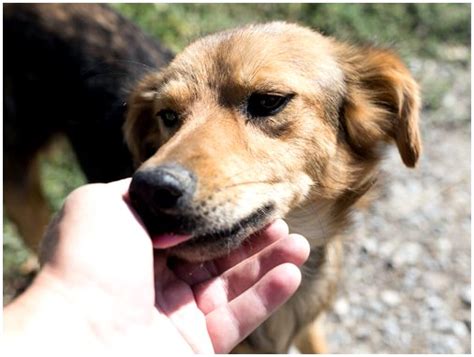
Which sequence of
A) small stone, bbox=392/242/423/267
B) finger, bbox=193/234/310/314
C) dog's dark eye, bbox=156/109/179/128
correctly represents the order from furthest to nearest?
small stone, bbox=392/242/423/267 < dog's dark eye, bbox=156/109/179/128 < finger, bbox=193/234/310/314

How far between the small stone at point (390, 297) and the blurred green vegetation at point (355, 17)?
288 centimetres

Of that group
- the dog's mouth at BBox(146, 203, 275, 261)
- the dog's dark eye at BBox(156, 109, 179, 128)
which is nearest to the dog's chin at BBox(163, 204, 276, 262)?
the dog's mouth at BBox(146, 203, 275, 261)

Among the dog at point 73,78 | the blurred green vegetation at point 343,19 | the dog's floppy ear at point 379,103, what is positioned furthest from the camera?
the blurred green vegetation at point 343,19

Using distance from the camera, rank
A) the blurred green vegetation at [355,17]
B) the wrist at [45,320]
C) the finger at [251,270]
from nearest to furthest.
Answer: the wrist at [45,320] < the finger at [251,270] < the blurred green vegetation at [355,17]

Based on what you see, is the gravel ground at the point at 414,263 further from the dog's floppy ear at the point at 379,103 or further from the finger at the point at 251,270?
the finger at the point at 251,270

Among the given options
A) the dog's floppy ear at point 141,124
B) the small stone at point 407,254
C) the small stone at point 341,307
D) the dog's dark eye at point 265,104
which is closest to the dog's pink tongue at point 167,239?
the dog's dark eye at point 265,104

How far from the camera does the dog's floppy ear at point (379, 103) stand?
3.01 metres

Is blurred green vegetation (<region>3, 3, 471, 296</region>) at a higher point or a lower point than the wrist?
lower

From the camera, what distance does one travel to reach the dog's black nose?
2.11m

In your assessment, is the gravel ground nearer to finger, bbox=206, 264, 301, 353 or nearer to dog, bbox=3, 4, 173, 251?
finger, bbox=206, 264, 301, 353

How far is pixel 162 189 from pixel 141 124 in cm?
126

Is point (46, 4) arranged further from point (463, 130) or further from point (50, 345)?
point (463, 130)

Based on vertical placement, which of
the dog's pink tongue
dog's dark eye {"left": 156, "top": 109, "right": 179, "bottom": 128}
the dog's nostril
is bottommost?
the dog's pink tongue

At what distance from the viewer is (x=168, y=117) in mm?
2836
